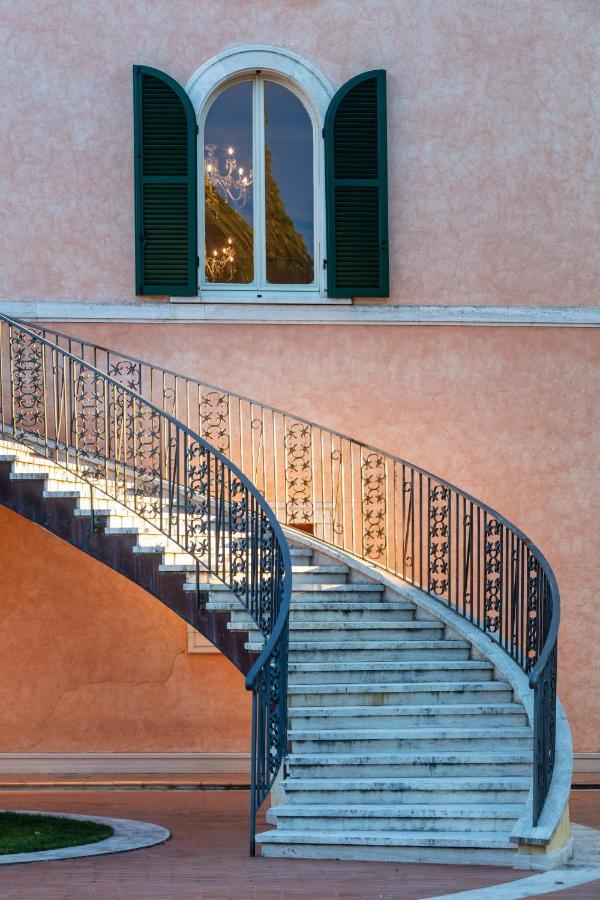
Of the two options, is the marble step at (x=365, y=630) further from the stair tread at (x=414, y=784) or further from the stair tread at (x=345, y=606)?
the stair tread at (x=414, y=784)

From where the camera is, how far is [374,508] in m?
13.3

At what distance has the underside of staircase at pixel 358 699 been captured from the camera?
368 inches

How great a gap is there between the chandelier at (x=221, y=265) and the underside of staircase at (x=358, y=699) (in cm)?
275

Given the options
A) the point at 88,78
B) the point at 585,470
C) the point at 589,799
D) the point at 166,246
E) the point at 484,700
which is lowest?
the point at 589,799

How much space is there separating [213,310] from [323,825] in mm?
5526

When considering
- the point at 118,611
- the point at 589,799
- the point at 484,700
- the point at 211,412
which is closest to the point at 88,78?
the point at 211,412

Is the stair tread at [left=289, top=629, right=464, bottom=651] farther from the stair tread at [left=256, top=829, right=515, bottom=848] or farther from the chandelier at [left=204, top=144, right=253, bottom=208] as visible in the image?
the chandelier at [left=204, top=144, right=253, bottom=208]

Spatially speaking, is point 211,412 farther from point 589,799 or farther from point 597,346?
point 589,799

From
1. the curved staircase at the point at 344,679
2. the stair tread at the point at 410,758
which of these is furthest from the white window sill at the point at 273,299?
the stair tread at the point at 410,758

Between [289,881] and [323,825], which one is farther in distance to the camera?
Answer: [323,825]

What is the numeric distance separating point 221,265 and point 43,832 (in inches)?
229

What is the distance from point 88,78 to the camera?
1353 cm

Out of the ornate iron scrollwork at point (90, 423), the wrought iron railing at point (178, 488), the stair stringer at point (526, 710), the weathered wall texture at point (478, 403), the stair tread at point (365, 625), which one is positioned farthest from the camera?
the weathered wall texture at point (478, 403)

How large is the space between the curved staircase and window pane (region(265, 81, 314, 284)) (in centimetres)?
286
